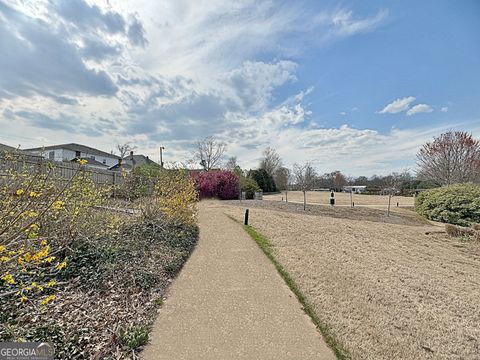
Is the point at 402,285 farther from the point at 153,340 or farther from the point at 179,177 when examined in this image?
the point at 179,177

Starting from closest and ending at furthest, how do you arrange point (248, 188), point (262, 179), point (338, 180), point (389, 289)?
1. point (389, 289)
2. point (248, 188)
3. point (262, 179)
4. point (338, 180)

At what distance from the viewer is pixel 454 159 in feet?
71.8

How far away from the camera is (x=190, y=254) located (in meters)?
5.97

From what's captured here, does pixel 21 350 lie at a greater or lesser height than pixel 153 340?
greater

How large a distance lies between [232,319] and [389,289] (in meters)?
3.01

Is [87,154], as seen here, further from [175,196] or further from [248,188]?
[175,196]

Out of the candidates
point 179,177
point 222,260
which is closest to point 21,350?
point 222,260

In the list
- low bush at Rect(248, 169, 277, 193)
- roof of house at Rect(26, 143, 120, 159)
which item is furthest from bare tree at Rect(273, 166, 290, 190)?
roof of house at Rect(26, 143, 120, 159)

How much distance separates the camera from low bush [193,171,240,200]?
21062 mm

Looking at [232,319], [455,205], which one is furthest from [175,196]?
[455,205]

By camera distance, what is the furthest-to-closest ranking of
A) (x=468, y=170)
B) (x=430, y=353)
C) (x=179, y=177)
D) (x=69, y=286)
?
(x=468, y=170) < (x=179, y=177) < (x=69, y=286) < (x=430, y=353)

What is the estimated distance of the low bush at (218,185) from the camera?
21062mm

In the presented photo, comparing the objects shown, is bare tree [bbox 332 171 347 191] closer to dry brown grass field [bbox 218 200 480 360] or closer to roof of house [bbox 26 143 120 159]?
roof of house [bbox 26 143 120 159]

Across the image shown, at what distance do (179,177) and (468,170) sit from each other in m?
25.1
